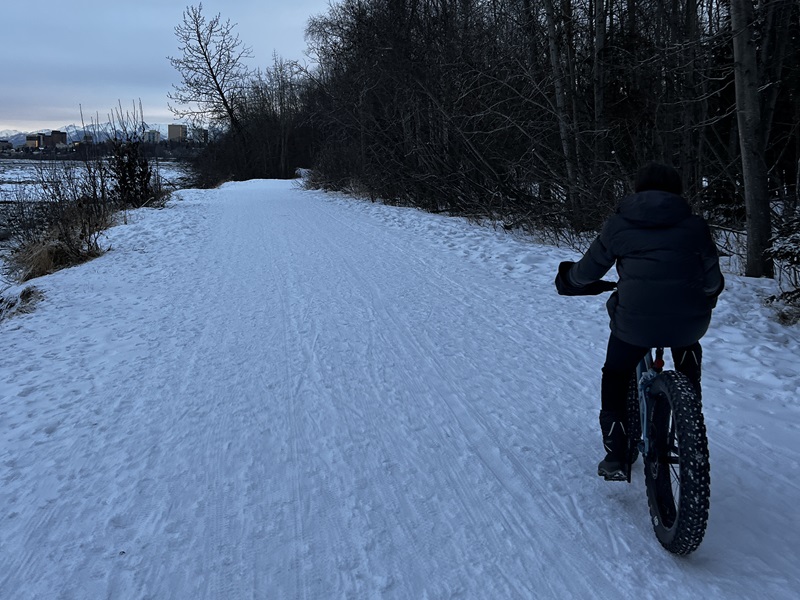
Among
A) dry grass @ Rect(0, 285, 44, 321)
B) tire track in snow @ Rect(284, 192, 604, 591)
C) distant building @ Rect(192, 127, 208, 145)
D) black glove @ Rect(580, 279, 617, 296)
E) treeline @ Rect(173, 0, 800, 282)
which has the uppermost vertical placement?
distant building @ Rect(192, 127, 208, 145)

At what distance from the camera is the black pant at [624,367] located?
294 centimetres

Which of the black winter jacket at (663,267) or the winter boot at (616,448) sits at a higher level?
the black winter jacket at (663,267)

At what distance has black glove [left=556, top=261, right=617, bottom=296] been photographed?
2.93m

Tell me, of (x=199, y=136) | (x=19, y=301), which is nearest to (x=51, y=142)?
(x=19, y=301)

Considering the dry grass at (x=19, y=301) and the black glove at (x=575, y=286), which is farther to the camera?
the dry grass at (x=19, y=301)

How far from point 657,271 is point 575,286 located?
429 mm

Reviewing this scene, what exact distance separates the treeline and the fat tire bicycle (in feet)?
17.2

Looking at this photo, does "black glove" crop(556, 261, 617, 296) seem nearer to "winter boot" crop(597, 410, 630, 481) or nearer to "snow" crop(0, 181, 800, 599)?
"winter boot" crop(597, 410, 630, 481)

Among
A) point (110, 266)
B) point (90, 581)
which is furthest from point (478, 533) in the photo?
point (110, 266)

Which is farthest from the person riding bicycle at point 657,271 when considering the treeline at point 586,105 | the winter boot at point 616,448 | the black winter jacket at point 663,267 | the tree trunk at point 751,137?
the tree trunk at point 751,137

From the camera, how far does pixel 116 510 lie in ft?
10.0

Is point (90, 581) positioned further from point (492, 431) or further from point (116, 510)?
point (492, 431)

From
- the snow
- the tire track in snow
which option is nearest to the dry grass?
the snow

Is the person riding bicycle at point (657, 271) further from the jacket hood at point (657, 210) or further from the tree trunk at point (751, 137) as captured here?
the tree trunk at point (751, 137)
